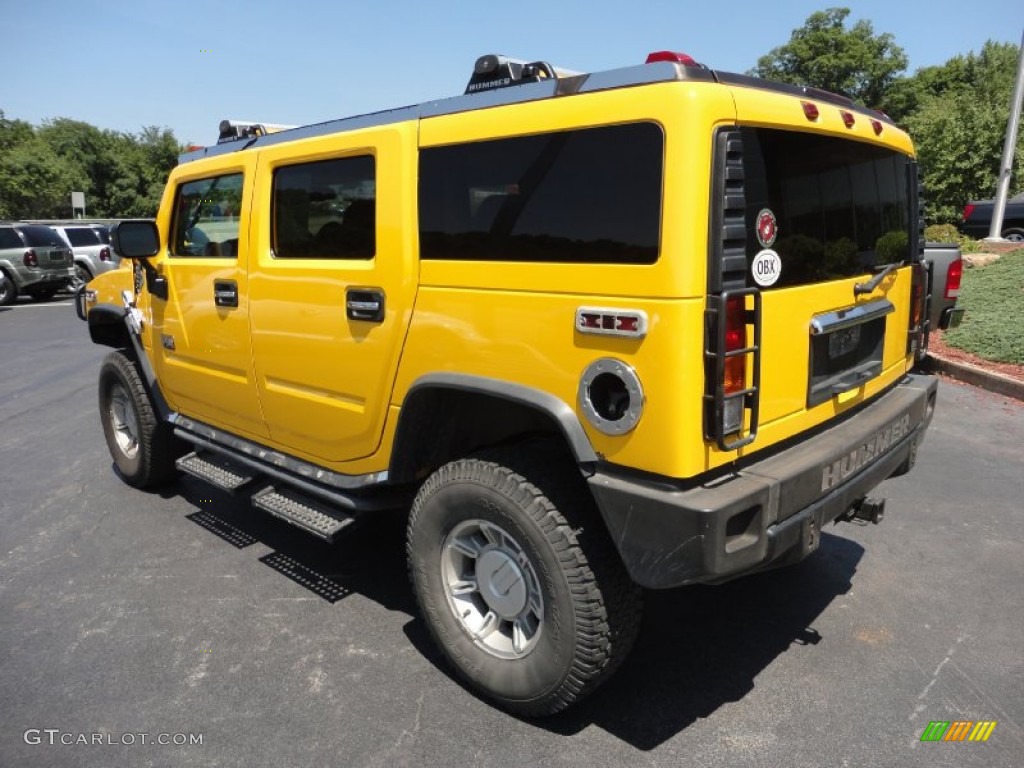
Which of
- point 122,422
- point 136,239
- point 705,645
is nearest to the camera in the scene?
point 705,645

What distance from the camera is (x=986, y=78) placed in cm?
4744

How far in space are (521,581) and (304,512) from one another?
4.19 feet

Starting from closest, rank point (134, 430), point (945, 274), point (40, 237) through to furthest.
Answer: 1. point (134, 430)
2. point (945, 274)
3. point (40, 237)

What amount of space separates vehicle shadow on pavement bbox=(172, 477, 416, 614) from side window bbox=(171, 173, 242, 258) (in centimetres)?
134

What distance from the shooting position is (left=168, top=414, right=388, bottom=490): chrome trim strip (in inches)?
129

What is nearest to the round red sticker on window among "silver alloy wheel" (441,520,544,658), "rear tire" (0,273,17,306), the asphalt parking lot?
"silver alloy wheel" (441,520,544,658)

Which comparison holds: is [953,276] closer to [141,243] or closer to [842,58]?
[141,243]

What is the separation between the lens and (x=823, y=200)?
2.64 meters

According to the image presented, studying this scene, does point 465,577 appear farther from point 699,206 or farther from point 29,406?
point 29,406

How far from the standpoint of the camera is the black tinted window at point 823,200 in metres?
2.36

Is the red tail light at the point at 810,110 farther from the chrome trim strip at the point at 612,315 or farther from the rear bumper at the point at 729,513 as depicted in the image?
the rear bumper at the point at 729,513

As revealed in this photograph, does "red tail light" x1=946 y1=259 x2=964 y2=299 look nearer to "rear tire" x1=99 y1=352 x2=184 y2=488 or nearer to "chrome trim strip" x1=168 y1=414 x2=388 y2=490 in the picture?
"chrome trim strip" x1=168 y1=414 x2=388 y2=490

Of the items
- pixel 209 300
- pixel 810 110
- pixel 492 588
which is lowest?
pixel 492 588

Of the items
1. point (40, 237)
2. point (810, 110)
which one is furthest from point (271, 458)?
point (40, 237)
